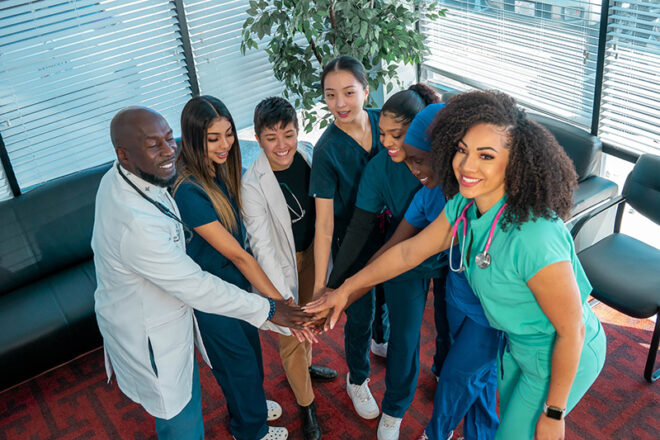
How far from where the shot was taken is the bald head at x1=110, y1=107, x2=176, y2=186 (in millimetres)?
2096

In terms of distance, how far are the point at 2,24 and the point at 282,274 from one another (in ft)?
7.99

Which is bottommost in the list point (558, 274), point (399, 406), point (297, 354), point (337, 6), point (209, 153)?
point (399, 406)

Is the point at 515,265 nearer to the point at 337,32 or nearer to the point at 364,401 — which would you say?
the point at 364,401

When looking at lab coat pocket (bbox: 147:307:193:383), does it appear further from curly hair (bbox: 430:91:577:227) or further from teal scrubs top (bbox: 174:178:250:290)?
curly hair (bbox: 430:91:577:227)

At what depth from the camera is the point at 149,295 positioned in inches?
84.9

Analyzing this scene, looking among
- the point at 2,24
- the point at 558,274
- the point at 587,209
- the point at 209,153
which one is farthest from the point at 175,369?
the point at 2,24

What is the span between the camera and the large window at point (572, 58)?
3.33 meters

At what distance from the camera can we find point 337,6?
3736 millimetres

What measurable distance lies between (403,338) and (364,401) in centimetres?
53

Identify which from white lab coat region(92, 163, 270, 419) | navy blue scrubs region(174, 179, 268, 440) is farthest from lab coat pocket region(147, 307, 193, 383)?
navy blue scrubs region(174, 179, 268, 440)

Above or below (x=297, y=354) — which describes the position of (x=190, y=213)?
above

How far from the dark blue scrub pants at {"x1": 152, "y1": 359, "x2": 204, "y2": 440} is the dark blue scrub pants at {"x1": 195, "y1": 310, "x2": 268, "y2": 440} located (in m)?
0.14

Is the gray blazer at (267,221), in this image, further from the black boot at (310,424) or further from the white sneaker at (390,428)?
the white sneaker at (390,428)

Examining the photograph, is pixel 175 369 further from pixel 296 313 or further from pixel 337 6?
pixel 337 6
